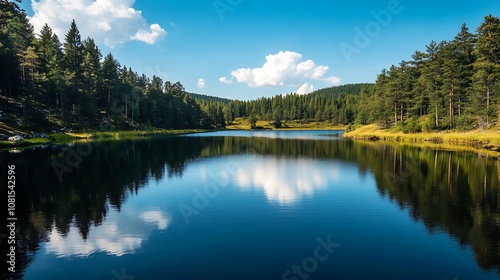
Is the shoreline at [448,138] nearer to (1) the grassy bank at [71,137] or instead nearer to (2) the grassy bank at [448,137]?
(2) the grassy bank at [448,137]

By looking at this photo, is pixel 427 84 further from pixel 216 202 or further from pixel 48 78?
pixel 48 78

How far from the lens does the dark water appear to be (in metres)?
15.1

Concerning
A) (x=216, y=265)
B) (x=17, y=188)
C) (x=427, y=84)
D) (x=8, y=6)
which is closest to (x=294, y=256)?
(x=216, y=265)

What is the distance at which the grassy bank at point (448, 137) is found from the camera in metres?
65.6

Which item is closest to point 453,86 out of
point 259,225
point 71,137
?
point 259,225

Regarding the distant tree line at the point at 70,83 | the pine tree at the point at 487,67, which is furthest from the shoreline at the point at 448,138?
the distant tree line at the point at 70,83

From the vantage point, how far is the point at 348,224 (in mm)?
21578

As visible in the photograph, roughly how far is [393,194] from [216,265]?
21.3m

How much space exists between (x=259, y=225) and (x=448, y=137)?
78.9 m

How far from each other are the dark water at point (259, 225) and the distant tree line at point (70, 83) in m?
62.2

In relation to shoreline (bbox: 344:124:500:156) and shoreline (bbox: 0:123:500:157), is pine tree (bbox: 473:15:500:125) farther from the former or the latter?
shoreline (bbox: 0:123:500:157)

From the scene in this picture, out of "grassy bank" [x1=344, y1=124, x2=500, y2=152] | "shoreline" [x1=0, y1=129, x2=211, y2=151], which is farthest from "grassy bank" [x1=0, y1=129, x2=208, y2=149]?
"grassy bank" [x1=344, y1=124, x2=500, y2=152]

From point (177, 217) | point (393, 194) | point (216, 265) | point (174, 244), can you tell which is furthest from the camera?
point (393, 194)

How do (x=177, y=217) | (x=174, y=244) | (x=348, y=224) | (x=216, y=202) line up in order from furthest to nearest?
1. (x=216, y=202)
2. (x=177, y=217)
3. (x=348, y=224)
4. (x=174, y=244)
